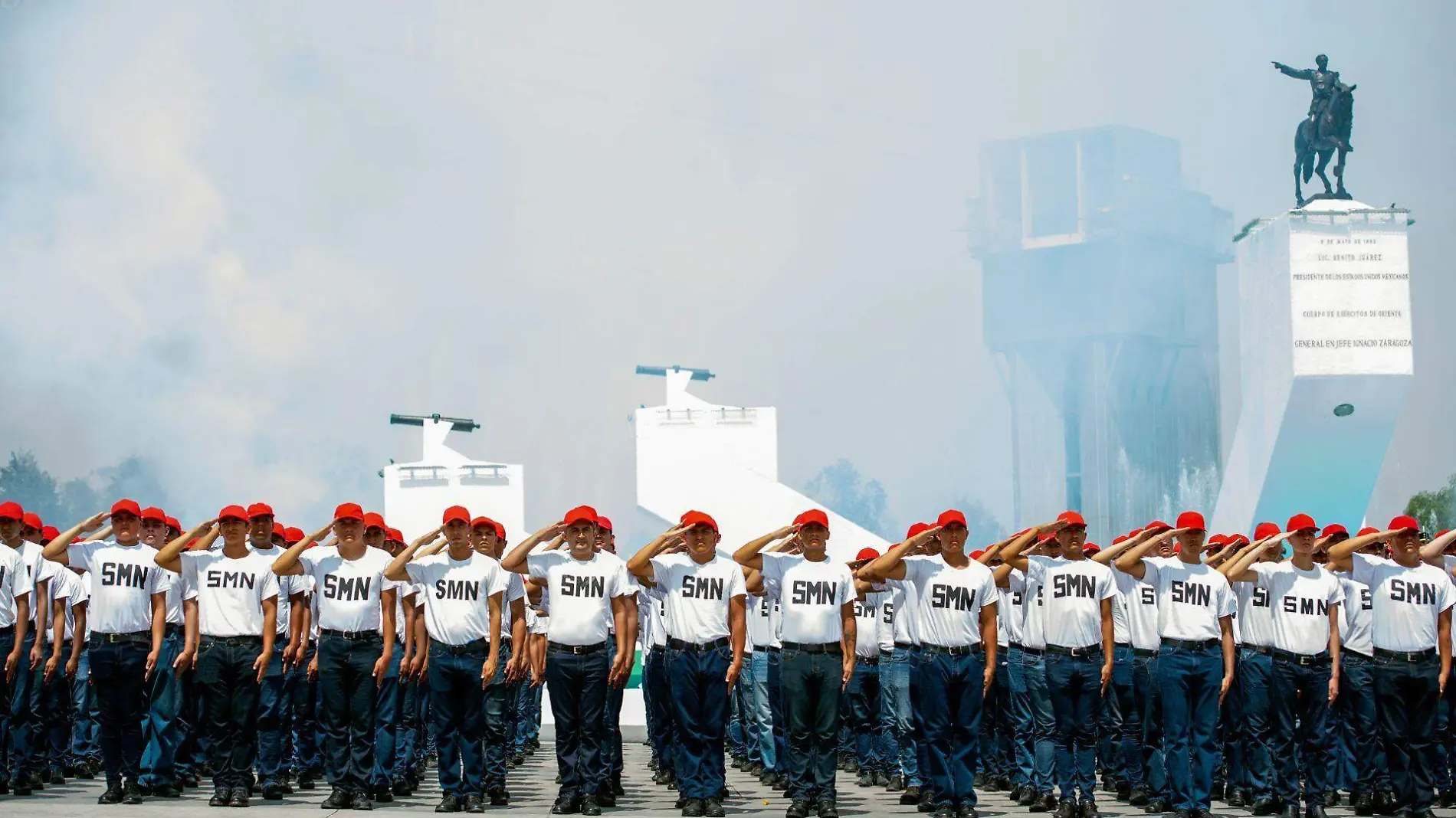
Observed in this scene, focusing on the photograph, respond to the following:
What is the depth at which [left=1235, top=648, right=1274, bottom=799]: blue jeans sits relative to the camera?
12.1 metres

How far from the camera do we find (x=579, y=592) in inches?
449

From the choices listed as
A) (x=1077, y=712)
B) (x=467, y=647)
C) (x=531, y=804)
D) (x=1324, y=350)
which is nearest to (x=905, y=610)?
(x=1077, y=712)

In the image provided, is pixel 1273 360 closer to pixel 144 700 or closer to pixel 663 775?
pixel 663 775

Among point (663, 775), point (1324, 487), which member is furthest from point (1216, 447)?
point (663, 775)

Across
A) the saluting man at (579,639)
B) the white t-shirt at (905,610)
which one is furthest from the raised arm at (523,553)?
the white t-shirt at (905,610)

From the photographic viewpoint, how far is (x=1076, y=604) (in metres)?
11.6

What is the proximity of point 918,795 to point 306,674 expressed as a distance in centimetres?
491

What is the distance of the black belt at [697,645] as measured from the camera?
37.6ft

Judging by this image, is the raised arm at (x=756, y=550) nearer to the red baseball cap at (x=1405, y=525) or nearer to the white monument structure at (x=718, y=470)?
the red baseball cap at (x=1405, y=525)

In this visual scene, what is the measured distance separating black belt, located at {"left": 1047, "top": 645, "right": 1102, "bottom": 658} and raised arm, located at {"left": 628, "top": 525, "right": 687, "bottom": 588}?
8.83 feet

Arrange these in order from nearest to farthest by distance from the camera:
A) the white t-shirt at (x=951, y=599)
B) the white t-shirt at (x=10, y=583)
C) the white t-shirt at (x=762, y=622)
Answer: the white t-shirt at (x=951, y=599) < the white t-shirt at (x=10, y=583) < the white t-shirt at (x=762, y=622)

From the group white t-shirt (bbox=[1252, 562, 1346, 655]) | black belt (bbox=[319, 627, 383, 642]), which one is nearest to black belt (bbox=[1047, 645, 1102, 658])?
white t-shirt (bbox=[1252, 562, 1346, 655])

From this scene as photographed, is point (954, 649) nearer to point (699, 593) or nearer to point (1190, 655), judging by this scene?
point (1190, 655)

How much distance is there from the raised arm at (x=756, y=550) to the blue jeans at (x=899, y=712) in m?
2.66
